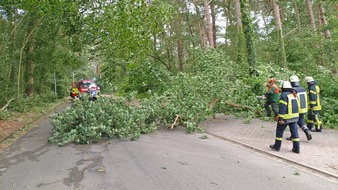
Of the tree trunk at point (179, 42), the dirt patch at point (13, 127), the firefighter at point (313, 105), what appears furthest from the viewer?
the tree trunk at point (179, 42)

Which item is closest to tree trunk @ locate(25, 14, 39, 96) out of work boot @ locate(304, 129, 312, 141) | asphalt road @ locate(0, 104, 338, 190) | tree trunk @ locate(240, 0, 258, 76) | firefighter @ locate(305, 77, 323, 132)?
asphalt road @ locate(0, 104, 338, 190)

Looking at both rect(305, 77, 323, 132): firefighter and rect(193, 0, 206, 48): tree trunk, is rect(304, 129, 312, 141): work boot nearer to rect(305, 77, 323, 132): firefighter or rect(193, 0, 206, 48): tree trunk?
rect(305, 77, 323, 132): firefighter

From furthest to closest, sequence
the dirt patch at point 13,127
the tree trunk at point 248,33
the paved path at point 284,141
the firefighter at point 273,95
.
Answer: the tree trunk at point 248,33, the firefighter at point 273,95, the dirt patch at point 13,127, the paved path at point 284,141

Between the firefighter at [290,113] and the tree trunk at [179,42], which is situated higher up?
the tree trunk at [179,42]

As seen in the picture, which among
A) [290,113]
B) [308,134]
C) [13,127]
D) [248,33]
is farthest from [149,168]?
[248,33]

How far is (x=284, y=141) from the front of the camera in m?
7.88

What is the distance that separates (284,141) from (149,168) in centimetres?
422

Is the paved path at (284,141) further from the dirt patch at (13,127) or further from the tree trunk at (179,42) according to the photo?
the tree trunk at (179,42)

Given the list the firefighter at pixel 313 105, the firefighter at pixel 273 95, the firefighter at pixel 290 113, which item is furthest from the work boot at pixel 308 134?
the firefighter at pixel 273 95

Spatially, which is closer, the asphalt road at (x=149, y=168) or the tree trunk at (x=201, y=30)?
the asphalt road at (x=149, y=168)

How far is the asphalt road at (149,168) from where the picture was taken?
4.92m

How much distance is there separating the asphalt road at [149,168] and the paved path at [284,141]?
0.30 m

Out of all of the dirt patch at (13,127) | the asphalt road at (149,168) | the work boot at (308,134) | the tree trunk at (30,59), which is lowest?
the asphalt road at (149,168)

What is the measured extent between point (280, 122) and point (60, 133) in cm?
645
